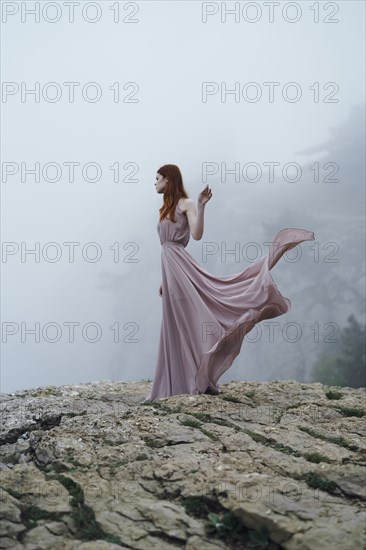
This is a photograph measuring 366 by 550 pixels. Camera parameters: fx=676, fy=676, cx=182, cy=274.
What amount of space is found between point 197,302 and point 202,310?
0.39 feet

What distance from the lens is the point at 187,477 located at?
5.24 meters

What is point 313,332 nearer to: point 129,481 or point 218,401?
point 218,401

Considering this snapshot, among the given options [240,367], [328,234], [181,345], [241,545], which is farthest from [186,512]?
[328,234]

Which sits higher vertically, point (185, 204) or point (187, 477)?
point (185, 204)

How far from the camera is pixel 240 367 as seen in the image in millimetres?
31281

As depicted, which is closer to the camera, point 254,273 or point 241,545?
point 241,545

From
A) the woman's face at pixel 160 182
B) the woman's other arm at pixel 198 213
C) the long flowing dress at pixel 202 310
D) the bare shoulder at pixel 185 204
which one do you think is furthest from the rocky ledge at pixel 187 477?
the woman's face at pixel 160 182

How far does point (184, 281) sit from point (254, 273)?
915 mm

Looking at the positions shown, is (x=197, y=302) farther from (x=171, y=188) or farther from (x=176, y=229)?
(x=171, y=188)

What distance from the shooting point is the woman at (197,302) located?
7840 millimetres

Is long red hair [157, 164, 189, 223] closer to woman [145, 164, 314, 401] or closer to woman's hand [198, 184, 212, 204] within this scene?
woman [145, 164, 314, 401]

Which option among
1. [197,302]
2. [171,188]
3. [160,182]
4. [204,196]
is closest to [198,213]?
[204,196]

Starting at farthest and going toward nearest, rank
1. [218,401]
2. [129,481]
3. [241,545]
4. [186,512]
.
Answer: [218,401], [129,481], [186,512], [241,545]

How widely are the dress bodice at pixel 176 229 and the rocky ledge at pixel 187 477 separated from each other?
1.94 m
